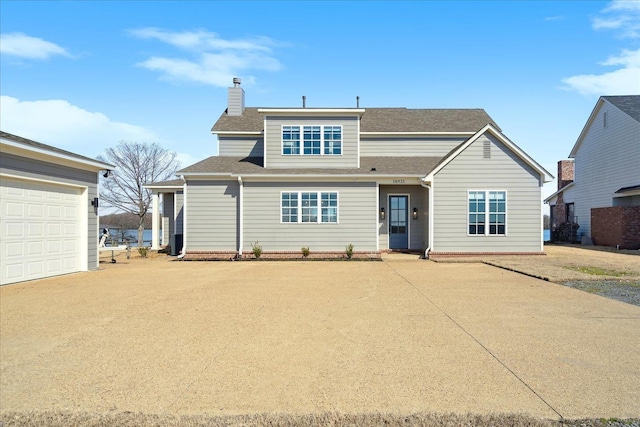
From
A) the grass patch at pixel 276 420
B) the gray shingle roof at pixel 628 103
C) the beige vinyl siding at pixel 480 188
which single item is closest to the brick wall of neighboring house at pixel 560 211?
the gray shingle roof at pixel 628 103

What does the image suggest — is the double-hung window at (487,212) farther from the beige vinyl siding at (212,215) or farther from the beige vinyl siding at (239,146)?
the beige vinyl siding at (239,146)

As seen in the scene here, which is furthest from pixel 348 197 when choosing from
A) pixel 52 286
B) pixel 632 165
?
pixel 632 165

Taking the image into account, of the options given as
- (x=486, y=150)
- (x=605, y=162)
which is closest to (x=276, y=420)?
(x=486, y=150)

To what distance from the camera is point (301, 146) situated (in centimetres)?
1673

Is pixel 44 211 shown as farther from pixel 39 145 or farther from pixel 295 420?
pixel 295 420

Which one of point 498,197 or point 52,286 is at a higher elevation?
point 498,197

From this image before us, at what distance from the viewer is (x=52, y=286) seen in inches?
373

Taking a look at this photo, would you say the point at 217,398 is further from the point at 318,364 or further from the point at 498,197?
the point at 498,197

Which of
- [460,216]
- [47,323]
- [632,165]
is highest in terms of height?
[632,165]

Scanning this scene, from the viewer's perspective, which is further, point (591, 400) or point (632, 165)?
point (632, 165)

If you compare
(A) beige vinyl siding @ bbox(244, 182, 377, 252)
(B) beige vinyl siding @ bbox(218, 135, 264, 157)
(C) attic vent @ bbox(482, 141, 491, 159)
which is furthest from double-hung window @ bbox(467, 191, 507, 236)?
(B) beige vinyl siding @ bbox(218, 135, 264, 157)

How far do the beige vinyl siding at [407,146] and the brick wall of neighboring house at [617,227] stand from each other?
8296 millimetres

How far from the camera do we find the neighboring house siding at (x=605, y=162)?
64.3 ft

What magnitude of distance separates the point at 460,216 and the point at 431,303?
9049 millimetres
